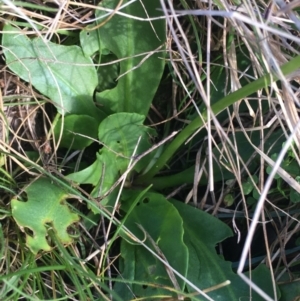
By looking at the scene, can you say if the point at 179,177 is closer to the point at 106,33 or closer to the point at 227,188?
the point at 227,188

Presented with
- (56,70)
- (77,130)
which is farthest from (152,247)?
(56,70)

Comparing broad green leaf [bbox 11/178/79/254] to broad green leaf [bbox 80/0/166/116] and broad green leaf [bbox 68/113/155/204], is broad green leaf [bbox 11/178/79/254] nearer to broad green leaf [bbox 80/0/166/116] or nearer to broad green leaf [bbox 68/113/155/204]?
broad green leaf [bbox 68/113/155/204]

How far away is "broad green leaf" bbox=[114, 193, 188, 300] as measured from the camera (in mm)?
744

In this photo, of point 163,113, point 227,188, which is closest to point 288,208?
point 227,188

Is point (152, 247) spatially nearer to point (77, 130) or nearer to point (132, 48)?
point (77, 130)

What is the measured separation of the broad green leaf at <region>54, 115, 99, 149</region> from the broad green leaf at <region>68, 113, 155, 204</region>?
4 centimetres

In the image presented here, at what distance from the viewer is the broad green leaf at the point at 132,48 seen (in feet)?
2.52

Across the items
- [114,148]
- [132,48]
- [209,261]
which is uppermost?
[132,48]

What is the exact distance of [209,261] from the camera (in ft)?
2.60

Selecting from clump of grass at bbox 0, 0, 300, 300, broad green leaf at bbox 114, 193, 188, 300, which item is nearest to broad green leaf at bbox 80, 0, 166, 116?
clump of grass at bbox 0, 0, 300, 300

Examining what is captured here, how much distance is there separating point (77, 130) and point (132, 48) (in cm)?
17

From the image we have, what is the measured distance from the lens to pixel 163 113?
88 cm

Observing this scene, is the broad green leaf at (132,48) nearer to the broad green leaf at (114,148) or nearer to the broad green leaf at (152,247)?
the broad green leaf at (114,148)

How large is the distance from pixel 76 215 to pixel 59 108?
185mm
